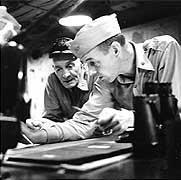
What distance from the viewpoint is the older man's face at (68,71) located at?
2.63 meters

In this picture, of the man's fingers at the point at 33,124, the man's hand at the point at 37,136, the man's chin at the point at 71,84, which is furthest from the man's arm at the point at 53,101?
the man's hand at the point at 37,136

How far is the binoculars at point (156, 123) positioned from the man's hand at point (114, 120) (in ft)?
0.64

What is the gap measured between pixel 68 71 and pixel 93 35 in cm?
113

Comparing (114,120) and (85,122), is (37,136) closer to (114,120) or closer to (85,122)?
(85,122)

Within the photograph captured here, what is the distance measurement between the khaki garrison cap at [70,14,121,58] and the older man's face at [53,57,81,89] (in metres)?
1.03

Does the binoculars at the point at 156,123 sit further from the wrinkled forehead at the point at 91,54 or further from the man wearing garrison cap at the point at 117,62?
the wrinkled forehead at the point at 91,54

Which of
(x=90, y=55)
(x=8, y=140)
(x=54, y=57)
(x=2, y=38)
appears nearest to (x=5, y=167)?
(x=8, y=140)

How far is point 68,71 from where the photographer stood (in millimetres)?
2658

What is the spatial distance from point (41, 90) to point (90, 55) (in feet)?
16.2

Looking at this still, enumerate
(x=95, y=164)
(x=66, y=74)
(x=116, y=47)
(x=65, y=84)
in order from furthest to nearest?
1. (x=65, y=84)
2. (x=66, y=74)
3. (x=116, y=47)
4. (x=95, y=164)

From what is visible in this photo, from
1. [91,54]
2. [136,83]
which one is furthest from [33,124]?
[136,83]

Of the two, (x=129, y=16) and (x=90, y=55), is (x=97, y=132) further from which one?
(x=129, y=16)

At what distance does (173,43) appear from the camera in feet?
5.60

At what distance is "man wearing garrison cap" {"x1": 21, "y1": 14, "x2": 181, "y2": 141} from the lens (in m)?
1.58
